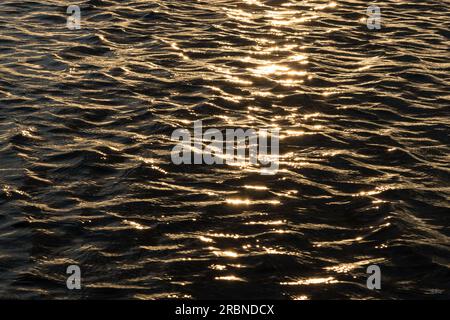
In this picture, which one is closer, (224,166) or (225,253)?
(225,253)

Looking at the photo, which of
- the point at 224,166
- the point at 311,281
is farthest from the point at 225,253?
the point at 224,166

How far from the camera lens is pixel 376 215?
474 inches

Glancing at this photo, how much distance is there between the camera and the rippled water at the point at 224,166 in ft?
35.8

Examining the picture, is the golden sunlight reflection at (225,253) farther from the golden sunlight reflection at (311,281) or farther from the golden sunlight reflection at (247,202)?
the golden sunlight reflection at (247,202)

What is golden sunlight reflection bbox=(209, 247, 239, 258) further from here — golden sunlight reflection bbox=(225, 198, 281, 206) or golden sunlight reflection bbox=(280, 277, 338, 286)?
golden sunlight reflection bbox=(225, 198, 281, 206)

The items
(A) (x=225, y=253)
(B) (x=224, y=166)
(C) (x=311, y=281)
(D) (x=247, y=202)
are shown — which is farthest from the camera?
(B) (x=224, y=166)

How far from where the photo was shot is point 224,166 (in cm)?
1347

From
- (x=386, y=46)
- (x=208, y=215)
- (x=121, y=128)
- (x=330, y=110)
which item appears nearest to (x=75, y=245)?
(x=208, y=215)

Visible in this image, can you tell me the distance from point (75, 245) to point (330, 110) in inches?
248

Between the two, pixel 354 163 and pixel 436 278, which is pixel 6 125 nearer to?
pixel 354 163

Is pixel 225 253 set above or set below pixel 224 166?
below

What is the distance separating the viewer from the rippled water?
10906 millimetres

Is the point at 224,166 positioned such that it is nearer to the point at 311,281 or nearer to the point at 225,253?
the point at 225,253

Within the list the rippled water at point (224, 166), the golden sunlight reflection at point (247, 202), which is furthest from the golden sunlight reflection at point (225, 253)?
the golden sunlight reflection at point (247, 202)
